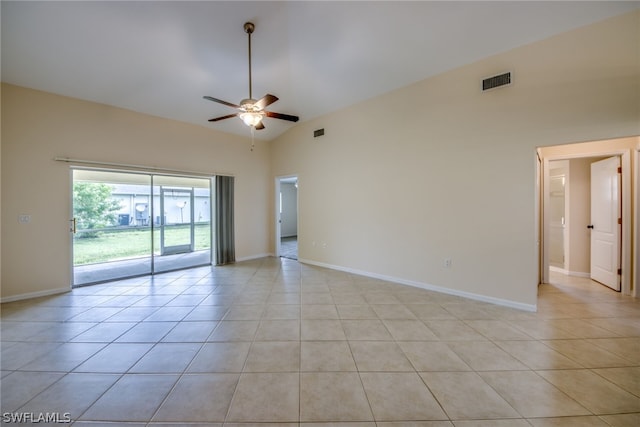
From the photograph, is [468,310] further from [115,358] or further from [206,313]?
[115,358]

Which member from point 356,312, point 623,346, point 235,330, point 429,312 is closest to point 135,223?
point 235,330

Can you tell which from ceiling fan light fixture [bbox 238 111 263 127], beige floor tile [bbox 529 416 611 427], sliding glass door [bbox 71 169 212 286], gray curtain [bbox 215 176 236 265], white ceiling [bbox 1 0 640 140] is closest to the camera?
beige floor tile [bbox 529 416 611 427]

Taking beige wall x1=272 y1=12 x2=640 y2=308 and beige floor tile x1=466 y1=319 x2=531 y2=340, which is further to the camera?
beige wall x1=272 y1=12 x2=640 y2=308

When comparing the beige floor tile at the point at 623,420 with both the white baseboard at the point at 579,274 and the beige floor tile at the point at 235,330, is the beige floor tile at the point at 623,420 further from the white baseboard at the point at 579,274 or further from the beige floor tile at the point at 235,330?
the white baseboard at the point at 579,274

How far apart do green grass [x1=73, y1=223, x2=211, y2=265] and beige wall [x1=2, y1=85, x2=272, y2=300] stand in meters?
0.49

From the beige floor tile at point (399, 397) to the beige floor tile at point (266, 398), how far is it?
56cm

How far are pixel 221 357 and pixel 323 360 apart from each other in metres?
0.95

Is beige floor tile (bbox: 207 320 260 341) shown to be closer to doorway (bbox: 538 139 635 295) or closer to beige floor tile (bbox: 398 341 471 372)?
beige floor tile (bbox: 398 341 471 372)

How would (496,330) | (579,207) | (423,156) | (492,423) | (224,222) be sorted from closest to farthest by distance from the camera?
(492,423) → (496,330) → (423,156) → (579,207) → (224,222)

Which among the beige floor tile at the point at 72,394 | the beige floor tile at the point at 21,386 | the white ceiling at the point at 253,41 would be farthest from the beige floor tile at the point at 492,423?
the white ceiling at the point at 253,41

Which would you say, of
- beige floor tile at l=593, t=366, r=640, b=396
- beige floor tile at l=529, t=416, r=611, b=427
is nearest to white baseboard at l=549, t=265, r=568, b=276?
beige floor tile at l=593, t=366, r=640, b=396

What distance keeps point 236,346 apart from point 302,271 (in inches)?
111

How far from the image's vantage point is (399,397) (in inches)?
67.6

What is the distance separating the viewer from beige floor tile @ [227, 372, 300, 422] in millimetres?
1563
